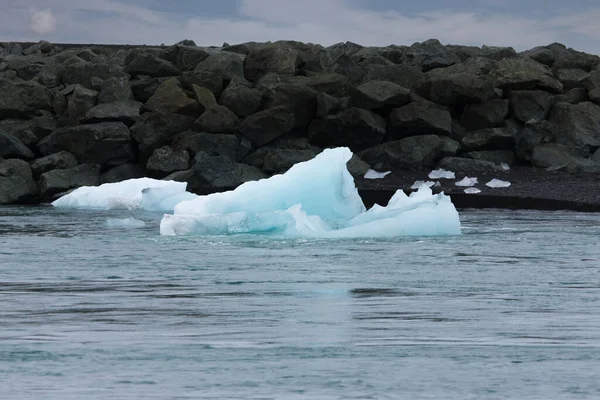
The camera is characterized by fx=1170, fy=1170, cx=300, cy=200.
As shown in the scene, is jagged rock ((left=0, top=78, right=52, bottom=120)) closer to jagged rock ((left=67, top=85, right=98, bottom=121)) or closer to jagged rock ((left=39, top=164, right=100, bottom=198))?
jagged rock ((left=67, top=85, right=98, bottom=121))

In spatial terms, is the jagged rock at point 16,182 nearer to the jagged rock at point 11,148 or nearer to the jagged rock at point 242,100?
the jagged rock at point 11,148

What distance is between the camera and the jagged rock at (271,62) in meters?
28.3

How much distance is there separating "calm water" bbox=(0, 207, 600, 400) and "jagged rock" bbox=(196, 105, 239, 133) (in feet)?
40.2

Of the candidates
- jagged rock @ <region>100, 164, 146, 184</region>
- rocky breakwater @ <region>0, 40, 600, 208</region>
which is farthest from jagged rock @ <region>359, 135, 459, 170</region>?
jagged rock @ <region>100, 164, 146, 184</region>

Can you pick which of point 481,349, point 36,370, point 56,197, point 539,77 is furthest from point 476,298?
point 539,77

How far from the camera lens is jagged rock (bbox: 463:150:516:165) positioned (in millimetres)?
25406

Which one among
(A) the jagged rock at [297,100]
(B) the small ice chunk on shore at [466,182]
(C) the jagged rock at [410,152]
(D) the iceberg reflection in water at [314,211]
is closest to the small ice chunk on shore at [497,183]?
(B) the small ice chunk on shore at [466,182]

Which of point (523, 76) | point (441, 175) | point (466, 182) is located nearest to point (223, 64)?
point (441, 175)

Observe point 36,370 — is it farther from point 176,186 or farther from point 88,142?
point 88,142

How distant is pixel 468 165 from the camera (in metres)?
24.3

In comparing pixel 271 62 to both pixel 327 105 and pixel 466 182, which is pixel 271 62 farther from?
pixel 466 182

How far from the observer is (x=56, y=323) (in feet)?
22.1

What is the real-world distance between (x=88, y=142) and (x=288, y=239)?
40.3 feet

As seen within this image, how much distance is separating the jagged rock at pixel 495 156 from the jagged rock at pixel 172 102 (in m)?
6.03
